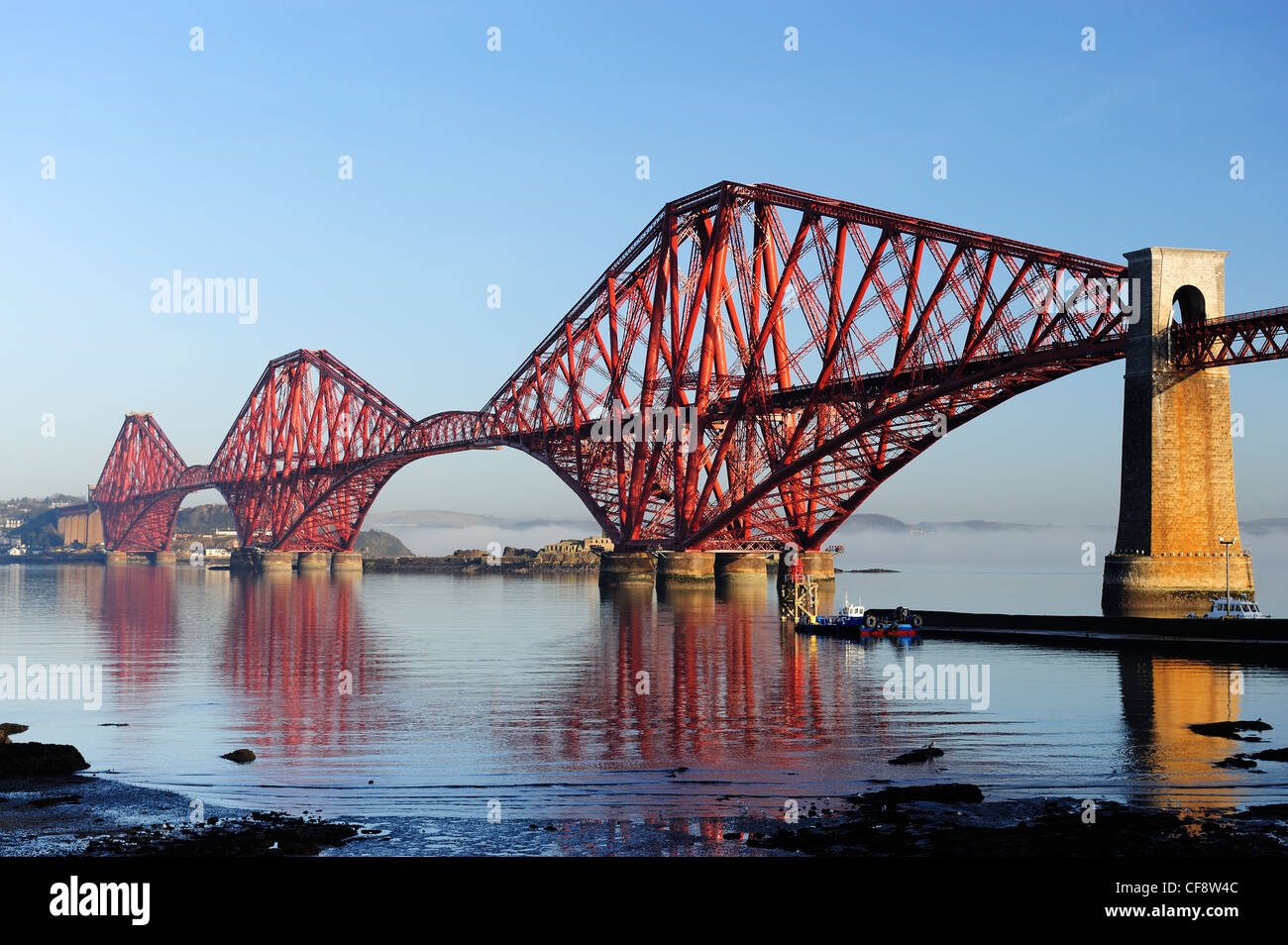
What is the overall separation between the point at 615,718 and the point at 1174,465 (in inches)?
1219

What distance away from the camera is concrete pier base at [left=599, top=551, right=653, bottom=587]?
12019 cm

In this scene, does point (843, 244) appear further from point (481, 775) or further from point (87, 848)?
point (87, 848)

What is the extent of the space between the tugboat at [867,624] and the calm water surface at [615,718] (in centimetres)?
276

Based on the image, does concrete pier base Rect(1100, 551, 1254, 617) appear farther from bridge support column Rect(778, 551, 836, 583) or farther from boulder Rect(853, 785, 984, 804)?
bridge support column Rect(778, 551, 836, 583)

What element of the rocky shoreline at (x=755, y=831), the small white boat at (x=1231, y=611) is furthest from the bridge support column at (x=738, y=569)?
the rocky shoreline at (x=755, y=831)

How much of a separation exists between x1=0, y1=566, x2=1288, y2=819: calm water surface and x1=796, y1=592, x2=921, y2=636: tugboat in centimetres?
276

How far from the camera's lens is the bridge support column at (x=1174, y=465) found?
55438 millimetres

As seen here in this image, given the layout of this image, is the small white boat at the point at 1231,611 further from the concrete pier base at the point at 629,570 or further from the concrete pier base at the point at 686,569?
the concrete pier base at the point at 629,570

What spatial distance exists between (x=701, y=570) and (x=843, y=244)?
1355 inches

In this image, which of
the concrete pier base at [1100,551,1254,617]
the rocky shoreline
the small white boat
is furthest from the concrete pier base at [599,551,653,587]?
the rocky shoreline

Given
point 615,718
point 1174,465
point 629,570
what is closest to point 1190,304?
point 1174,465

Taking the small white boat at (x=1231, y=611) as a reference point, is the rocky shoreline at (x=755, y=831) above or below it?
below
